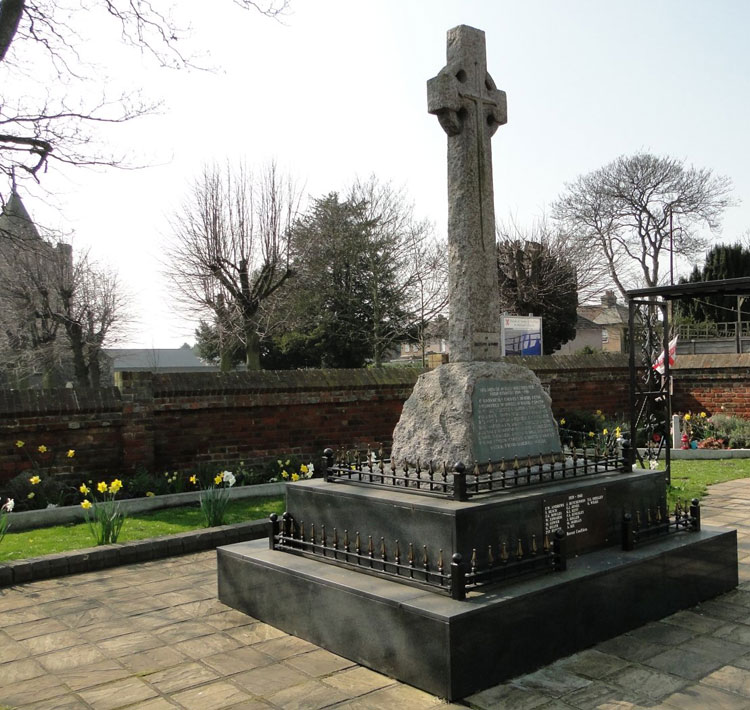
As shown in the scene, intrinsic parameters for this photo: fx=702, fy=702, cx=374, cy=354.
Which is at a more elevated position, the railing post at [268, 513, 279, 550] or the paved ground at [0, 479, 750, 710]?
the railing post at [268, 513, 279, 550]

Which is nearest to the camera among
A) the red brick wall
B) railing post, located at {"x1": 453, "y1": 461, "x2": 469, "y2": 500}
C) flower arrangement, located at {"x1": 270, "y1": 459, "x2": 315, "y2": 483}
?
railing post, located at {"x1": 453, "y1": 461, "x2": 469, "y2": 500}

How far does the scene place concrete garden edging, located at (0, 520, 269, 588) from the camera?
6.46 metres

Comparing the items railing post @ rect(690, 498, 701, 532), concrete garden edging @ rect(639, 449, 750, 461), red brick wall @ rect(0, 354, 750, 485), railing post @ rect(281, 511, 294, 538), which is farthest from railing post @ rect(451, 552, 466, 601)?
concrete garden edging @ rect(639, 449, 750, 461)

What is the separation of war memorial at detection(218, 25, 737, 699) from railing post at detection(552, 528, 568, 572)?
0.01 metres

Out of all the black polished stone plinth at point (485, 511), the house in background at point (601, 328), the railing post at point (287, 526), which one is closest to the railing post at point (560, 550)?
the black polished stone plinth at point (485, 511)

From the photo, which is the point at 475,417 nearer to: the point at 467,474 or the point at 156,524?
the point at 467,474

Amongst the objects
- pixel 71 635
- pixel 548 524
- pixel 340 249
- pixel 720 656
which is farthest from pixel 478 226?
pixel 340 249

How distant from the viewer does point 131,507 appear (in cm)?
895

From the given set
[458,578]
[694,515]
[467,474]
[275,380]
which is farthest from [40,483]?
[694,515]

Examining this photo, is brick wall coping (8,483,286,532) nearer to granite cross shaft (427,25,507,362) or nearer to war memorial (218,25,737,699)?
war memorial (218,25,737,699)

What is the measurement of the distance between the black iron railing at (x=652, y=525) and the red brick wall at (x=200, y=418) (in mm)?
6610

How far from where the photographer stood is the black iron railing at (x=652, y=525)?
17.4 feet

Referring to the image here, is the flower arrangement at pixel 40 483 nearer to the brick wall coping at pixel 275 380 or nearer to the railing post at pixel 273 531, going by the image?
the brick wall coping at pixel 275 380

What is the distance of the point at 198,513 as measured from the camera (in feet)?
29.0
